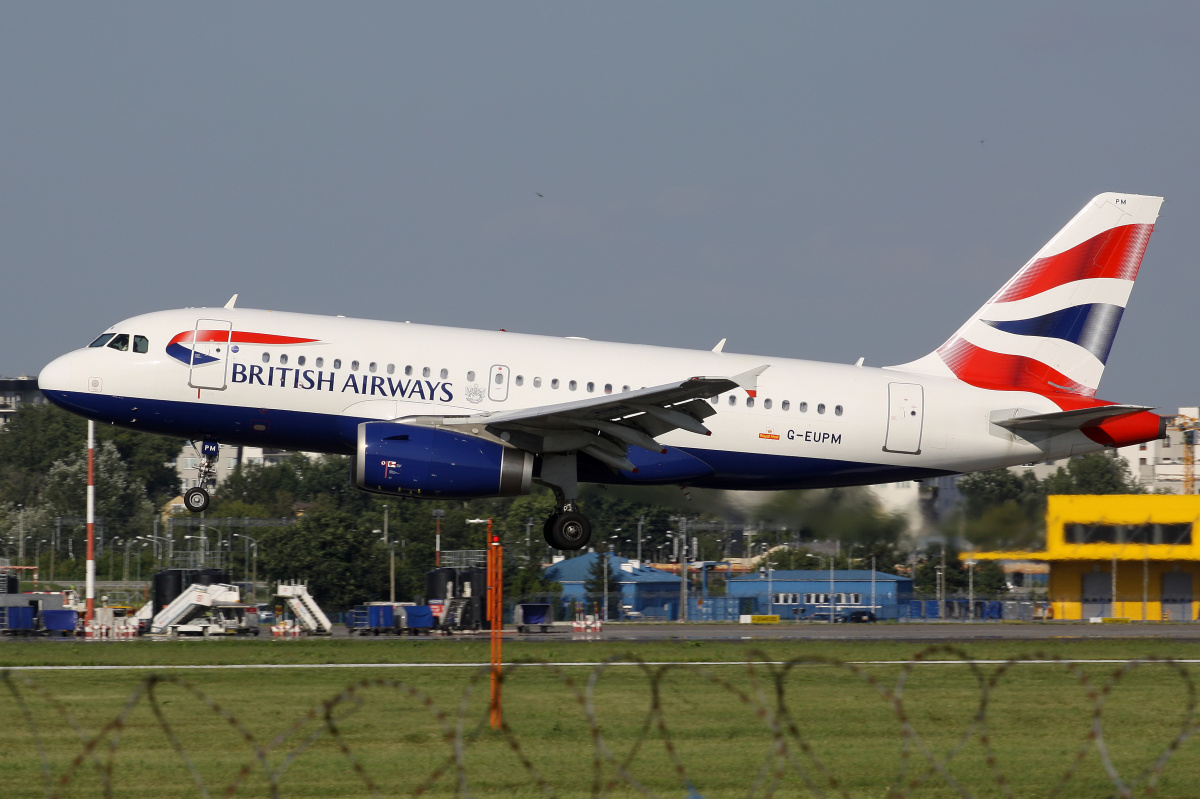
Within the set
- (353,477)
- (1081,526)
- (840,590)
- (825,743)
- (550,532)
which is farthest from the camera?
(840,590)

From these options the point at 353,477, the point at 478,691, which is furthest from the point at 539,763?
the point at 353,477

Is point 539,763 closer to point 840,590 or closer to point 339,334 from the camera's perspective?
point 339,334

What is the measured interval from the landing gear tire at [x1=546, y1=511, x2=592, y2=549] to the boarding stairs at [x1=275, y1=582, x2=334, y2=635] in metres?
15.1

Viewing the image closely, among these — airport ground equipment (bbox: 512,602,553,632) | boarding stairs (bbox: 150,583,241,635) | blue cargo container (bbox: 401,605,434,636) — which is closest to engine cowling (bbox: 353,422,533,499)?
blue cargo container (bbox: 401,605,434,636)

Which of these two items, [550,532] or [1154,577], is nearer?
[550,532]

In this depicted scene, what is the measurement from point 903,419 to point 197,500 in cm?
1577

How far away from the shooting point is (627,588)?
258 feet

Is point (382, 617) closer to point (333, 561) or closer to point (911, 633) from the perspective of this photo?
point (911, 633)

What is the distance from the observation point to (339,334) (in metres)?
29.0

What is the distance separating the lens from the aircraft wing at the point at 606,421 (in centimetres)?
2700

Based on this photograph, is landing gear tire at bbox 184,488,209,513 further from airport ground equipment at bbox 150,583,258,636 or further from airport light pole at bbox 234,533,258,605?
airport light pole at bbox 234,533,258,605

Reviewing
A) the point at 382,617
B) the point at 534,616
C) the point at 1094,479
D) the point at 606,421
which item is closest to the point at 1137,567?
the point at 534,616

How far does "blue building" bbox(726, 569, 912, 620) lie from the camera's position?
65.2m

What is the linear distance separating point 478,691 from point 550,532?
9.67 metres
